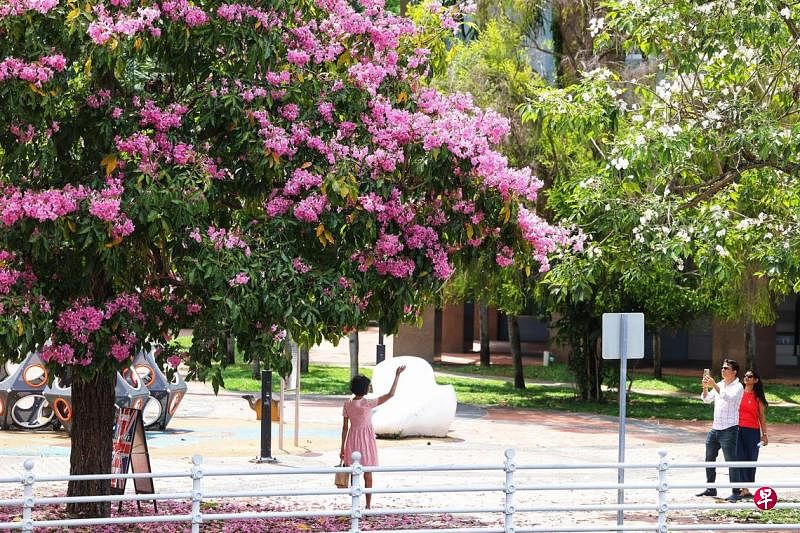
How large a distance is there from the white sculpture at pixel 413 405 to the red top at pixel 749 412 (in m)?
7.64

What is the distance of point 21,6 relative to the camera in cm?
1027

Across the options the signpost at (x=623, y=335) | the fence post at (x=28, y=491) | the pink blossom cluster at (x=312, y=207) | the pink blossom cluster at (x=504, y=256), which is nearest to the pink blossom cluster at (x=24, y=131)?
the pink blossom cluster at (x=312, y=207)

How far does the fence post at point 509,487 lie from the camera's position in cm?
1101

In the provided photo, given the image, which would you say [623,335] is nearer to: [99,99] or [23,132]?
[99,99]

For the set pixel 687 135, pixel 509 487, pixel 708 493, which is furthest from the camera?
pixel 708 493

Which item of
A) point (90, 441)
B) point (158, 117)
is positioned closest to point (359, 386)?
point (90, 441)

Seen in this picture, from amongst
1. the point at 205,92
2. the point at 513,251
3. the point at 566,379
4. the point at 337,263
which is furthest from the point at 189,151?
the point at 566,379

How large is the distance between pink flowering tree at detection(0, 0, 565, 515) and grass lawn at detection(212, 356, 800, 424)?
1763 centimetres

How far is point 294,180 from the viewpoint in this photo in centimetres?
1106

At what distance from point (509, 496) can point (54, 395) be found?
37.7ft

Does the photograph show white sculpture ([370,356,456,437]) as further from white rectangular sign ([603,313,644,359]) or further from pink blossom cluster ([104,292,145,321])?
pink blossom cluster ([104,292,145,321])

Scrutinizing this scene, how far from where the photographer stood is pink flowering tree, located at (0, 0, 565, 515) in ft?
33.8

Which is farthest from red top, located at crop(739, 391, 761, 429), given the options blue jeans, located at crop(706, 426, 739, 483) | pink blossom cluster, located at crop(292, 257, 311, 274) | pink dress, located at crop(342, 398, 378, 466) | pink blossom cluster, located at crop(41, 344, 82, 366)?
pink blossom cluster, located at crop(41, 344, 82, 366)

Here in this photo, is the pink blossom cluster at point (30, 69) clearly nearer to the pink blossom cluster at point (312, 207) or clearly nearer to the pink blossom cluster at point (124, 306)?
the pink blossom cluster at point (124, 306)
